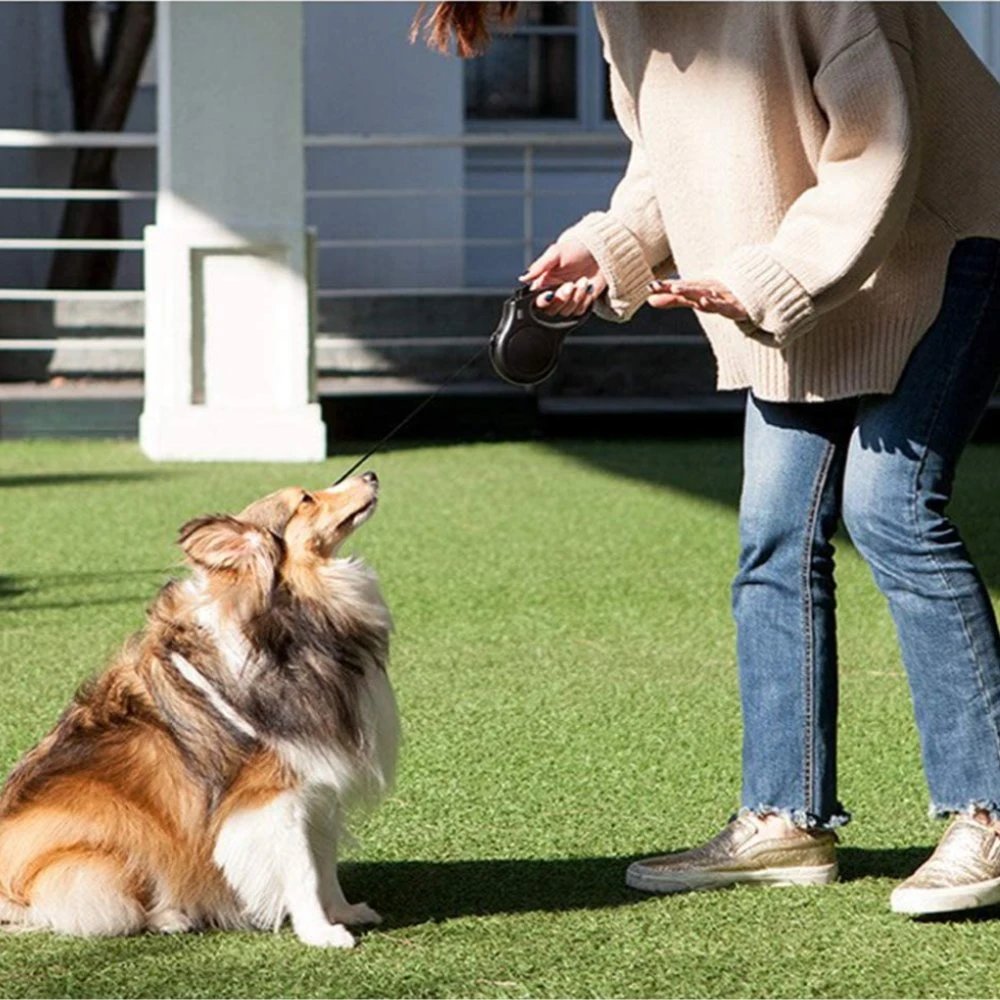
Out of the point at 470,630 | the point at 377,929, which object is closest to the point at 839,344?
the point at 377,929

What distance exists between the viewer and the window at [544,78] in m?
16.0

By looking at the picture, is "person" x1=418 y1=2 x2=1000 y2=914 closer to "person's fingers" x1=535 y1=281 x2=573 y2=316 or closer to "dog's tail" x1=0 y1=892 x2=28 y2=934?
"person's fingers" x1=535 y1=281 x2=573 y2=316

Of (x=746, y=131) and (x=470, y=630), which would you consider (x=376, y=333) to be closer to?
(x=470, y=630)

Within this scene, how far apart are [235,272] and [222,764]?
25.4 ft

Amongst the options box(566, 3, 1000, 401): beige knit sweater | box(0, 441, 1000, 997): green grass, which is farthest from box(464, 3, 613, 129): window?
box(566, 3, 1000, 401): beige knit sweater

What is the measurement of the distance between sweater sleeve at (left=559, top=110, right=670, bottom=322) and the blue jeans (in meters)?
0.33

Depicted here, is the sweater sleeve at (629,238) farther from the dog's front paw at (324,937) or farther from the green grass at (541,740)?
the dog's front paw at (324,937)

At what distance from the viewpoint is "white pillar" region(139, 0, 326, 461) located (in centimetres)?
1106

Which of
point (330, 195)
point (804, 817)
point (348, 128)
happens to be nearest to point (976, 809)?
point (804, 817)

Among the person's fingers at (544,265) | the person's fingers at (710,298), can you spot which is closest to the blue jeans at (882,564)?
the person's fingers at (710,298)

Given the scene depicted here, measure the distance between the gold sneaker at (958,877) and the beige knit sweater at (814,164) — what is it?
0.82 metres

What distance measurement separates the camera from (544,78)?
1616 centimetres

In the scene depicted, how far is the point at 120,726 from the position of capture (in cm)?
373

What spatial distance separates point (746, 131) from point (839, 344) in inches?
15.9
